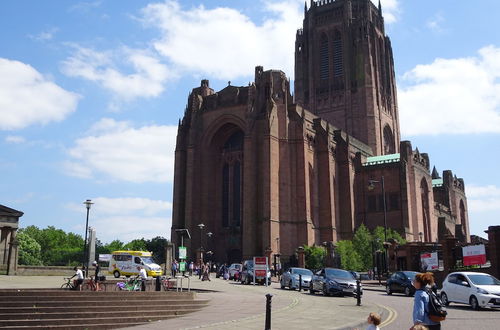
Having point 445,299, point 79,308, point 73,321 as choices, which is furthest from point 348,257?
point 73,321

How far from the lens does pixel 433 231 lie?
228 ft

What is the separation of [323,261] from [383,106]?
130 feet

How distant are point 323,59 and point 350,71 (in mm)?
5907

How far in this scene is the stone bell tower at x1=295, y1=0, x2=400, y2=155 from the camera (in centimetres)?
7619

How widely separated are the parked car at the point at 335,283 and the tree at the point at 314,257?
2543 cm

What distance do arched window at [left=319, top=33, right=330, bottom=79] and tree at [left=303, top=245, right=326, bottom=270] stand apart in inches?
1523

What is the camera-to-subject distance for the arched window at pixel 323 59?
81.0 metres

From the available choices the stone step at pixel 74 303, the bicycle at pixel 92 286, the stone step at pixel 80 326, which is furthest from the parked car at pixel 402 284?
the stone step at pixel 80 326

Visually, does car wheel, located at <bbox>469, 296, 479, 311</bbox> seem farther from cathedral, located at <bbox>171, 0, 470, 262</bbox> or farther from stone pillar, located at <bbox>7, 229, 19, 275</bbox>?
stone pillar, located at <bbox>7, 229, 19, 275</bbox>

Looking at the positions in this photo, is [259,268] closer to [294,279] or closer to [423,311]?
[294,279]

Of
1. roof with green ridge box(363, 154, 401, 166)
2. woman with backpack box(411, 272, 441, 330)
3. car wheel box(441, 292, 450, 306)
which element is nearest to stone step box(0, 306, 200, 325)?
woman with backpack box(411, 272, 441, 330)

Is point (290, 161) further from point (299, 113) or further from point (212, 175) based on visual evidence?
point (212, 175)

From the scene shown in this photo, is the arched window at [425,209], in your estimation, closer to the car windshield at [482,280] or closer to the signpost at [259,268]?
the signpost at [259,268]

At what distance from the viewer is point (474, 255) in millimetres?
26797
